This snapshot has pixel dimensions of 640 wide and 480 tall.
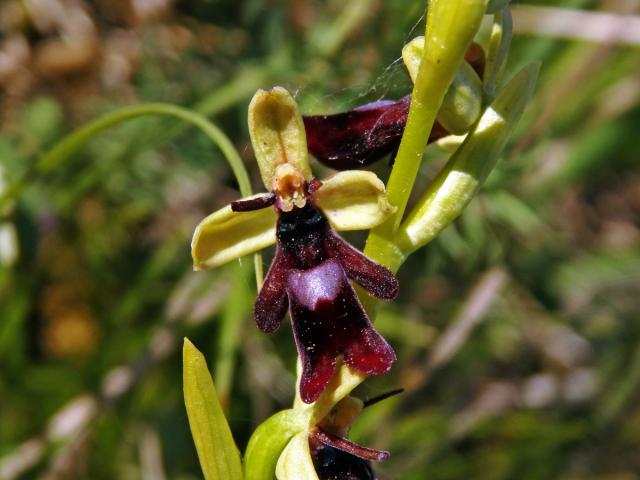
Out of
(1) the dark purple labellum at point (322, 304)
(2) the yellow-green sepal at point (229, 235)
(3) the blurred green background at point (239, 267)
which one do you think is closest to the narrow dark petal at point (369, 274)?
(1) the dark purple labellum at point (322, 304)

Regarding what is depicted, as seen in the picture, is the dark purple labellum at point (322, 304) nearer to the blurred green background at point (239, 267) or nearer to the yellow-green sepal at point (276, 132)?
the yellow-green sepal at point (276, 132)

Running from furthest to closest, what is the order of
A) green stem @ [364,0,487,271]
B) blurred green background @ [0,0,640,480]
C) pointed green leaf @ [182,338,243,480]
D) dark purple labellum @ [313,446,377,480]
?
blurred green background @ [0,0,640,480], dark purple labellum @ [313,446,377,480], pointed green leaf @ [182,338,243,480], green stem @ [364,0,487,271]

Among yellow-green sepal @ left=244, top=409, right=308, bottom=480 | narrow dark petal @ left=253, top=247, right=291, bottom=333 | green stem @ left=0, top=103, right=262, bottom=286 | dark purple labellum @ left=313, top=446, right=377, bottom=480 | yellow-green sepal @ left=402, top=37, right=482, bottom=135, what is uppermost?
green stem @ left=0, top=103, right=262, bottom=286

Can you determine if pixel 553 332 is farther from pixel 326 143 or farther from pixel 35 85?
pixel 326 143

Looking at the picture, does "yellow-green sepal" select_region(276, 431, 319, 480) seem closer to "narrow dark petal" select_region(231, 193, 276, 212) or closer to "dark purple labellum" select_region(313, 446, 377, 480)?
"dark purple labellum" select_region(313, 446, 377, 480)

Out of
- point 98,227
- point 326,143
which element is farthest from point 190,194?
point 326,143

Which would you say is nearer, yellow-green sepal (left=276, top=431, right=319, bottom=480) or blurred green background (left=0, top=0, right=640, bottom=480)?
yellow-green sepal (left=276, top=431, right=319, bottom=480)

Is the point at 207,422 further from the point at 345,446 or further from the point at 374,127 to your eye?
the point at 374,127

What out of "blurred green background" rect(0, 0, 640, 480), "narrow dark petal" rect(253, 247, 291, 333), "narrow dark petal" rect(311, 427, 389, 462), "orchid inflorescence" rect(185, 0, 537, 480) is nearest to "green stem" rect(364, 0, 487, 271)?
"orchid inflorescence" rect(185, 0, 537, 480)

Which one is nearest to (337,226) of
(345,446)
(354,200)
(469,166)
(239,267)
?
(354,200)
